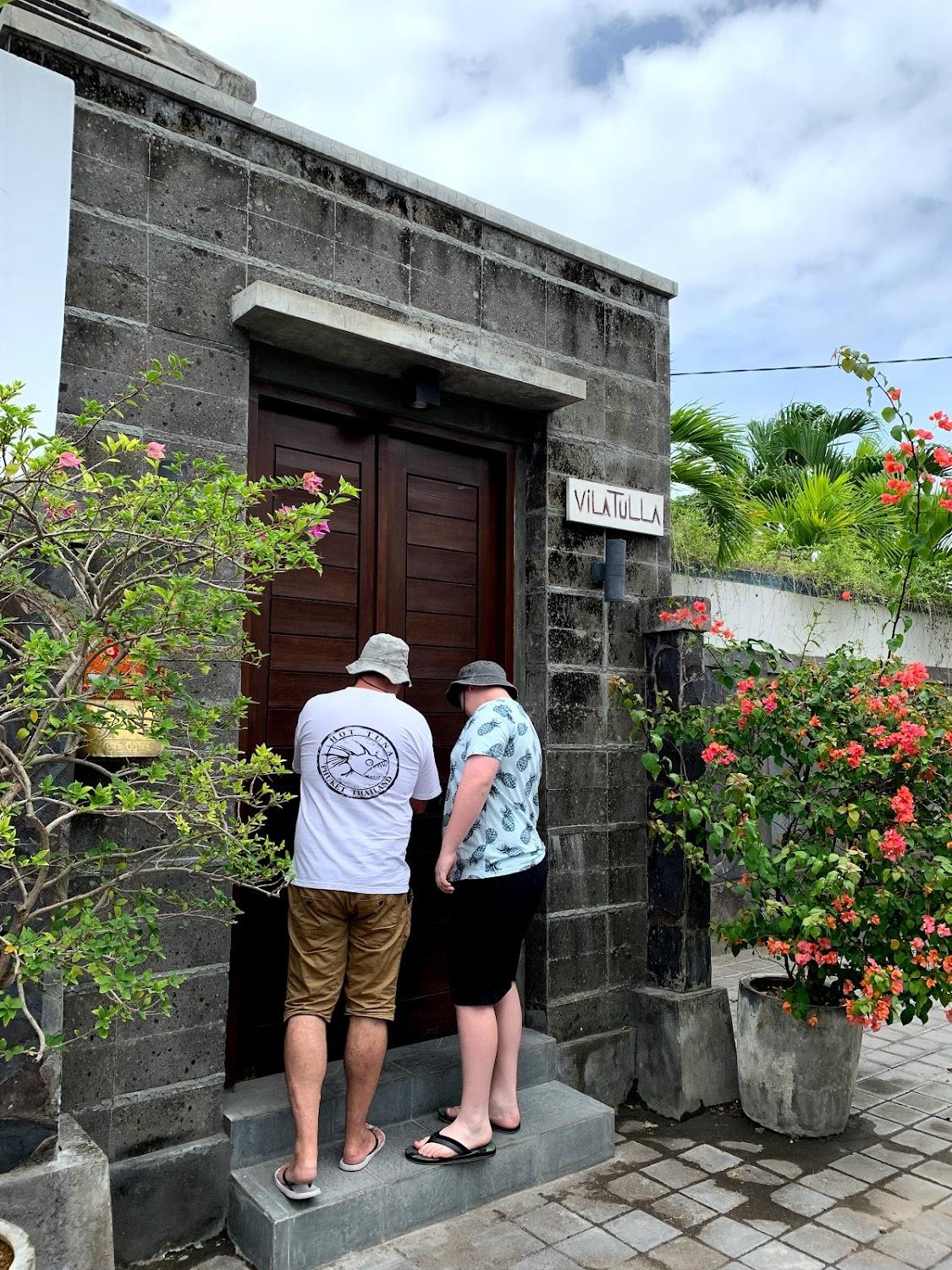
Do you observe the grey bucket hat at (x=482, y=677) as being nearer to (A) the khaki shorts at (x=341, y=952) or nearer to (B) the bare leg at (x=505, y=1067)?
(A) the khaki shorts at (x=341, y=952)

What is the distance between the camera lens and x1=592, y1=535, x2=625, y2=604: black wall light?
15.8 ft

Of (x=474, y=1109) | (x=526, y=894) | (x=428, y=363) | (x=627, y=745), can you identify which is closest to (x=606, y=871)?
(x=627, y=745)

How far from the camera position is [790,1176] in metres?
3.83

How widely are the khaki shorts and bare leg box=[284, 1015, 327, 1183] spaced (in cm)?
5

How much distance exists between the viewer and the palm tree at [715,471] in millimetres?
8047

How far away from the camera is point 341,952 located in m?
3.52

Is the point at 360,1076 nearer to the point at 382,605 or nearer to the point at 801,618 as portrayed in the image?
the point at 382,605

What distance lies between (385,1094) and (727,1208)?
135 centimetres

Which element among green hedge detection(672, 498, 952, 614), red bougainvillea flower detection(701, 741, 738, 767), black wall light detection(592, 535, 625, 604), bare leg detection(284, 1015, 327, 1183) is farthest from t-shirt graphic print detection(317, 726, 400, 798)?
green hedge detection(672, 498, 952, 614)

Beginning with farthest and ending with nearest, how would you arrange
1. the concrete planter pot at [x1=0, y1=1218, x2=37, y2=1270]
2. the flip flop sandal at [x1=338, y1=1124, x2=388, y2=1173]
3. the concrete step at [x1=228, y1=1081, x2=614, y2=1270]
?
the flip flop sandal at [x1=338, y1=1124, x2=388, y2=1173]
the concrete step at [x1=228, y1=1081, x2=614, y2=1270]
the concrete planter pot at [x1=0, y1=1218, x2=37, y2=1270]

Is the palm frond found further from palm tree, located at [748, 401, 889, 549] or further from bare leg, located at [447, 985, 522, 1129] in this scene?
bare leg, located at [447, 985, 522, 1129]

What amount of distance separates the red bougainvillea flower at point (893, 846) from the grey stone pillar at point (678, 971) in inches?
41.0

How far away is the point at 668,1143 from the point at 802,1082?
2.08 ft

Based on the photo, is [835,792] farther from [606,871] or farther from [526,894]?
[526,894]
